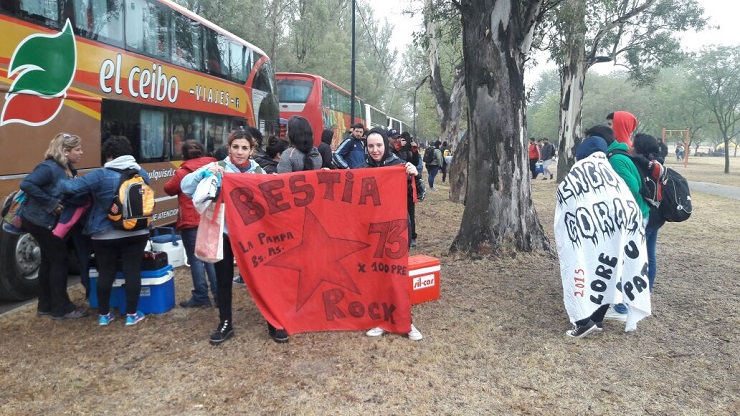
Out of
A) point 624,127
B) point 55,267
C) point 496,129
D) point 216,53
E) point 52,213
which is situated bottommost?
point 55,267

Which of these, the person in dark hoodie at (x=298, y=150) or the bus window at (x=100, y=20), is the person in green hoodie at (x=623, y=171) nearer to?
the person in dark hoodie at (x=298, y=150)

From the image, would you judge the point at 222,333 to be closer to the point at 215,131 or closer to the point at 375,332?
the point at 375,332

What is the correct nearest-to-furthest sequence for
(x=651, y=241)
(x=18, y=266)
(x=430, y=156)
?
1. (x=651, y=241)
2. (x=18, y=266)
3. (x=430, y=156)

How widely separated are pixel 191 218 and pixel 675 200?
4.45m

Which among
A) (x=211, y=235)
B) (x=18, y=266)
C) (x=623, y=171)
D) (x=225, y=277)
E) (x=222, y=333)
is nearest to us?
(x=211, y=235)

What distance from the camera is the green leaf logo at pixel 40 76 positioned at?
17.7 feet

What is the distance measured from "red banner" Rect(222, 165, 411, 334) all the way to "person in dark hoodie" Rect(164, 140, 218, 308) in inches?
35.7

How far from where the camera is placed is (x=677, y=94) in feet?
145

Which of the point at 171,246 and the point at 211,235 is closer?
the point at 211,235

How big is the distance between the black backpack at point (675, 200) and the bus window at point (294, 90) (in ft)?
49.5

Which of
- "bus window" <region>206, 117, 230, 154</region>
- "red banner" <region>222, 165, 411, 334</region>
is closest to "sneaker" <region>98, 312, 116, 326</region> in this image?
"red banner" <region>222, 165, 411, 334</region>

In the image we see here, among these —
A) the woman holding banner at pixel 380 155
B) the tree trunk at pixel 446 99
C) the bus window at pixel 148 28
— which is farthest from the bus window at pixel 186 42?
the tree trunk at pixel 446 99

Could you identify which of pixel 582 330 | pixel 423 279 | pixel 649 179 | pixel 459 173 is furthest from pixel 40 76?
pixel 459 173

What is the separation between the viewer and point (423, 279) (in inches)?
205
